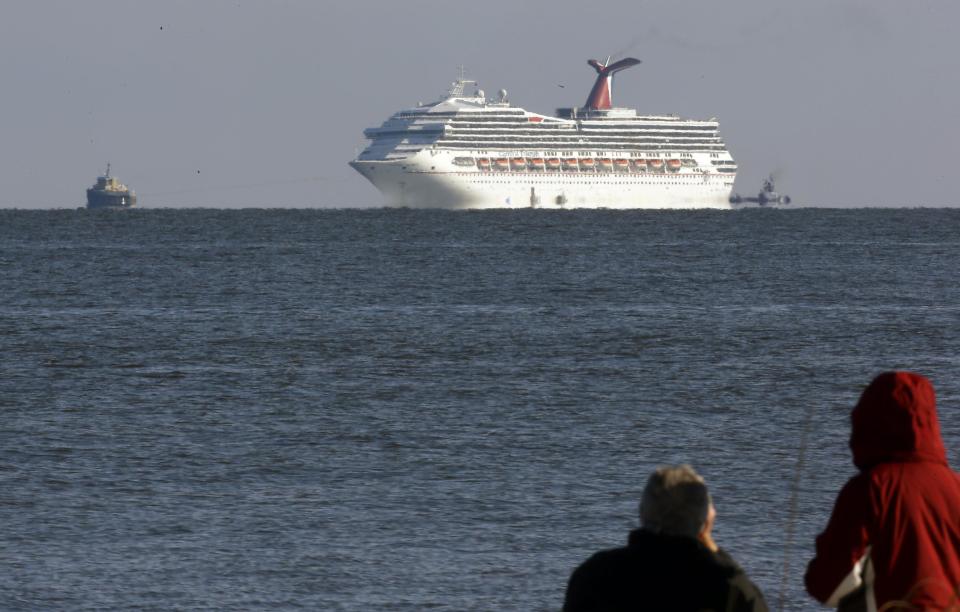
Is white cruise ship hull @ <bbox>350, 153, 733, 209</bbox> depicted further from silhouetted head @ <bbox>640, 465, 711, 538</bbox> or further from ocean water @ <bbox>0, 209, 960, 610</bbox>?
silhouetted head @ <bbox>640, 465, 711, 538</bbox>

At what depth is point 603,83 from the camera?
5906 inches

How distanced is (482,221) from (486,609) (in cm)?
9737

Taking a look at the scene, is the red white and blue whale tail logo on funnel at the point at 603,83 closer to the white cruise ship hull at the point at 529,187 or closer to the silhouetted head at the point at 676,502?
the white cruise ship hull at the point at 529,187

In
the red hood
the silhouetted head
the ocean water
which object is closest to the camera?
the silhouetted head

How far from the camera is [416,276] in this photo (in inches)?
1955

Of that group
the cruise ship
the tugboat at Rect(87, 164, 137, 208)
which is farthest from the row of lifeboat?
the tugboat at Rect(87, 164, 137, 208)

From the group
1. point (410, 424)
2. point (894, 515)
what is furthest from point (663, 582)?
point (410, 424)

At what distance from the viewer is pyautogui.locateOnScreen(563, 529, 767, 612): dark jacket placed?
380 cm

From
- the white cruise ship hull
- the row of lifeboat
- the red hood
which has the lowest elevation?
the red hood

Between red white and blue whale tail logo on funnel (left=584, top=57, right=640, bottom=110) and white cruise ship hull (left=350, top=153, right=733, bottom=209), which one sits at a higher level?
red white and blue whale tail logo on funnel (left=584, top=57, right=640, bottom=110)

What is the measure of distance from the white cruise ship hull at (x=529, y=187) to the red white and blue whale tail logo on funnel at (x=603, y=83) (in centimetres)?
1562

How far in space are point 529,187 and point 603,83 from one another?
96.6ft

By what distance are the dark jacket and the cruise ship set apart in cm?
11715

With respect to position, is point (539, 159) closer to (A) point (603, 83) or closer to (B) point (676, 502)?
(A) point (603, 83)
